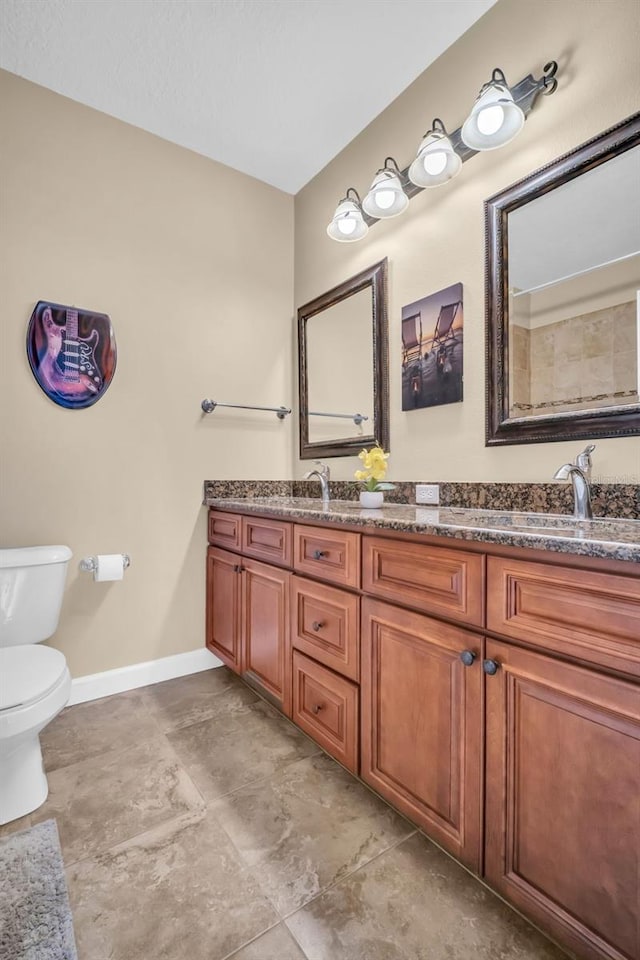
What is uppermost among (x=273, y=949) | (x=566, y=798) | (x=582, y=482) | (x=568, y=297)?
(x=568, y=297)

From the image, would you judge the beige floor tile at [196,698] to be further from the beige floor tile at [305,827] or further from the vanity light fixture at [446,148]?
the vanity light fixture at [446,148]

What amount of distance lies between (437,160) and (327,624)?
1687 mm

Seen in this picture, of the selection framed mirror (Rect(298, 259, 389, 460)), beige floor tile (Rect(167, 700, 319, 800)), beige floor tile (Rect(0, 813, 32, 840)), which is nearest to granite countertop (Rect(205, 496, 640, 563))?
framed mirror (Rect(298, 259, 389, 460))

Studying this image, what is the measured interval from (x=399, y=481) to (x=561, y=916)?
1.38 m

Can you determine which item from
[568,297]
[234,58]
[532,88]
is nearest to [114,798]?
[568,297]

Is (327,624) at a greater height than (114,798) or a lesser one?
greater

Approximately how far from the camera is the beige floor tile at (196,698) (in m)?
1.88

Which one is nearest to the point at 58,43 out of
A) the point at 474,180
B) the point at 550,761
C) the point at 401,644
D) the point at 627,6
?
the point at 474,180

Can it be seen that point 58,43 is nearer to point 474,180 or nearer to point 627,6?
point 474,180

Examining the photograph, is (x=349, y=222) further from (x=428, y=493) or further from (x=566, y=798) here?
(x=566, y=798)

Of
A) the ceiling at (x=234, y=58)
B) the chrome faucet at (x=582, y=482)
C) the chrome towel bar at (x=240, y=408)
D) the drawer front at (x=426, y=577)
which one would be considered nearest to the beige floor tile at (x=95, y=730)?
the drawer front at (x=426, y=577)

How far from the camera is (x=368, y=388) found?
215 centimetres

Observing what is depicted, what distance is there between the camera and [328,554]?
1.45 metres

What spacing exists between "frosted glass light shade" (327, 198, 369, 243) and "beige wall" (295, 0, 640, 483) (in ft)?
0.27
